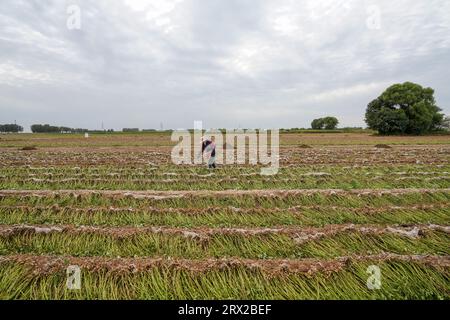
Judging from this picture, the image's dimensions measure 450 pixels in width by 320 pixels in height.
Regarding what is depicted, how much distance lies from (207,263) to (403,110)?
63.7 meters

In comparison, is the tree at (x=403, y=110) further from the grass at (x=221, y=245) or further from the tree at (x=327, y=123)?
the tree at (x=327, y=123)

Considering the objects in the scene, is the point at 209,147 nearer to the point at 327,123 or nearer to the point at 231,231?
the point at 231,231

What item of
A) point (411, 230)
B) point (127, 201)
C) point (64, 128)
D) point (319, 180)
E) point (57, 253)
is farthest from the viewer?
point (64, 128)

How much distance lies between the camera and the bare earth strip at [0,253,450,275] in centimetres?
455

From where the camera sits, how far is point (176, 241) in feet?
19.2

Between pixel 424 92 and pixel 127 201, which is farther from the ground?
pixel 424 92

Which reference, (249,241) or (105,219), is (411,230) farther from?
(105,219)

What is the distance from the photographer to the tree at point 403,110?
5416 centimetres

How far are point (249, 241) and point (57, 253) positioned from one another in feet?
13.6

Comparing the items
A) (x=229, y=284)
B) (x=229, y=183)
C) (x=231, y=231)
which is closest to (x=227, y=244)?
(x=231, y=231)

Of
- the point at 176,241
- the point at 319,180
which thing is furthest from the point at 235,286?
the point at 319,180

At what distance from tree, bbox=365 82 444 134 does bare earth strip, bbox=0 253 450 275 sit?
194 feet

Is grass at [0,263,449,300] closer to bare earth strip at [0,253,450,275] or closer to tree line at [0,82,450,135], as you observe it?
bare earth strip at [0,253,450,275]
